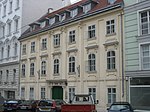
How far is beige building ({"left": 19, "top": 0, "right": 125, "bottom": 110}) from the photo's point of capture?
26969mm

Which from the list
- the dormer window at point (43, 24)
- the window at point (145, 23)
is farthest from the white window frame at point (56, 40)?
the window at point (145, 23)

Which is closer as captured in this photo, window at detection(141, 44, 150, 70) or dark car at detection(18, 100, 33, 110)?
window at detection(141, 44, 150, 70)

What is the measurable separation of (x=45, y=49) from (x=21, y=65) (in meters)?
6.85

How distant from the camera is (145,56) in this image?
2323cm

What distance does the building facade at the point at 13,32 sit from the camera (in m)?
43.8

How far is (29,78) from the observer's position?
3938cm

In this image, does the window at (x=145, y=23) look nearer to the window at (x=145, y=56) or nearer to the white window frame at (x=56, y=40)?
the window at (x=145, y=56)

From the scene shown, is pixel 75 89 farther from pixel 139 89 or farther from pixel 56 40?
pixel 139 89

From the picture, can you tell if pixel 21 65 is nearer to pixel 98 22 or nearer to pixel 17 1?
pixel 17 1

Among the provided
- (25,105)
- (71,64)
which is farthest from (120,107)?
(71,64)

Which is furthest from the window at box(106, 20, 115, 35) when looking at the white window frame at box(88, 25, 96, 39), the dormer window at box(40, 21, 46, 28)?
the dormer window at box(40, 21, 46, 28)

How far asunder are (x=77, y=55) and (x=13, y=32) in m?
18.2

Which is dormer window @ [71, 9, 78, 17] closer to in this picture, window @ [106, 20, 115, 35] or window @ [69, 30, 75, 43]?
window @ [69, 30, 75, 43]

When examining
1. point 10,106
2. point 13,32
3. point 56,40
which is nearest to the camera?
point 10,106
